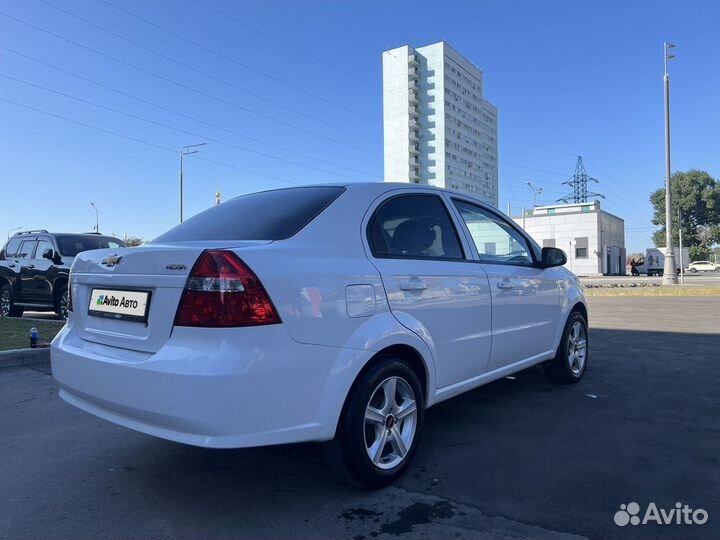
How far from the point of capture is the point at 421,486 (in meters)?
3.00

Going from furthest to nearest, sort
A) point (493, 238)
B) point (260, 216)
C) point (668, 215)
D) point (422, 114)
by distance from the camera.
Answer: point (422, 114) < point (668, 215) < point (493, 238) < point (260, 216)

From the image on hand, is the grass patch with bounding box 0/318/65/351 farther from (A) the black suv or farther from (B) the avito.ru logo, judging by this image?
(B) the avito.ru logo

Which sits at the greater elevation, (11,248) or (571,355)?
(11,248)

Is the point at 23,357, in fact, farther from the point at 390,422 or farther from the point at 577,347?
the point at 577,347

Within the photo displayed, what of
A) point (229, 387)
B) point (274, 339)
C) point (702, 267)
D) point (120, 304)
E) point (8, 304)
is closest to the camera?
point (229, 387)

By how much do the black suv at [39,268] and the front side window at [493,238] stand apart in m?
7.71

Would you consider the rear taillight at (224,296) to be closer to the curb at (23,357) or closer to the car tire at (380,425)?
the car tire at (380,425)

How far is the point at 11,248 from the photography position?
11.8 m

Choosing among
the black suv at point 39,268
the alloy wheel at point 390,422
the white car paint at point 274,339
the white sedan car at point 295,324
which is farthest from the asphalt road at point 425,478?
the black suv at point 39,268

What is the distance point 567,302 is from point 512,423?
1.61 m

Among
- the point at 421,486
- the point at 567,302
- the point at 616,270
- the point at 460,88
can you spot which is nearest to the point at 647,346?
the point at 567,302

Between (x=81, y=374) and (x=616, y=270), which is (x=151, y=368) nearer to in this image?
(x=81, y=374)

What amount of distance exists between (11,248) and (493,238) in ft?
38.1

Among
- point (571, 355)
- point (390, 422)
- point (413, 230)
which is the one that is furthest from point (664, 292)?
point (390, 422)
